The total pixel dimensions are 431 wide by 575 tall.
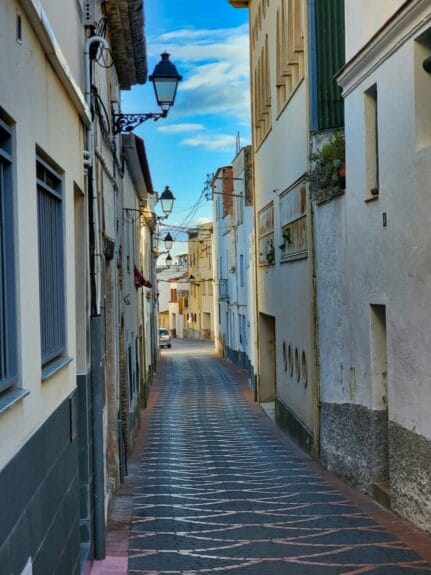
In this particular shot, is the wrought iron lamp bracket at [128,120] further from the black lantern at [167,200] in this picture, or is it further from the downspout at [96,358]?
the black lantern at [167,200]

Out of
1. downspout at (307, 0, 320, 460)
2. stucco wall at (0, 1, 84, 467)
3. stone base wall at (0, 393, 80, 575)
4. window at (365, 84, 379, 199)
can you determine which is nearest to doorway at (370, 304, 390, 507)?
window at (365, 84, 379, 199)

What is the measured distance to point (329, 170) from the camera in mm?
12953

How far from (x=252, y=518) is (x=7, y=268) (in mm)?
6228

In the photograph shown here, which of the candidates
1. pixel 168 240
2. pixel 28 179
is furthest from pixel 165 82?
pixel 168 240

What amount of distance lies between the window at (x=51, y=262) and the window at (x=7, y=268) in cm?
111

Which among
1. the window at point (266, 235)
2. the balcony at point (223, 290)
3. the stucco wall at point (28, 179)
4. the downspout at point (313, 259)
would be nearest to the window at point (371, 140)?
the downspout at point (313, 259)

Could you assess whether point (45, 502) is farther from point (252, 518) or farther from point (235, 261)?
point (235, 261)

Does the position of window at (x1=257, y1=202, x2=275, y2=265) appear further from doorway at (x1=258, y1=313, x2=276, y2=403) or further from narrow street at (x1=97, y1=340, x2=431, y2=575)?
narrow street at (x1=97, y1=340, x2=431, y2=575)

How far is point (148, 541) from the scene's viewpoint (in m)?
8.26

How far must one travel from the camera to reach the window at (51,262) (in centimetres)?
525

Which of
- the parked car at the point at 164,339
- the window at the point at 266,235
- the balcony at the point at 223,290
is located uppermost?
the window at the point at 266,235

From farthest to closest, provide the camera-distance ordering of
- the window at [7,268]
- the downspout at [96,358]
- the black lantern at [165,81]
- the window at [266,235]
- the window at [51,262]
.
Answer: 1. the window at [266,235]
2. the black lantern at [165,81]
3. the downspout at [96,358]
4. the window at [51,262]
5. the window at [7,268]

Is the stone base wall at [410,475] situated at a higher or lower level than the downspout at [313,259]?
lower

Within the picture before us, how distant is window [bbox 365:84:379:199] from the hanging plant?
1572 millimetres
